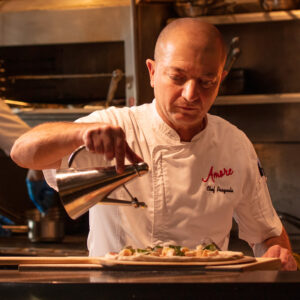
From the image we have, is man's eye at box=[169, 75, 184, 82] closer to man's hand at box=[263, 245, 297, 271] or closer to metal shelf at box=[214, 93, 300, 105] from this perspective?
man's hand at box=[263, 245, 297, 271]

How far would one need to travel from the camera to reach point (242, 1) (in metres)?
3.62

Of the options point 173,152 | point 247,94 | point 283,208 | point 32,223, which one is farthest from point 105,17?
point 173,152

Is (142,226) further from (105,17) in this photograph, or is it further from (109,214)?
(105,17)


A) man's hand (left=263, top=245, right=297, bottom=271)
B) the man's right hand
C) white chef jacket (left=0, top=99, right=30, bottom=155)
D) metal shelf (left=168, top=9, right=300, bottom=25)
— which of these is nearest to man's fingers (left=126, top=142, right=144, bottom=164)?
the man's right hand

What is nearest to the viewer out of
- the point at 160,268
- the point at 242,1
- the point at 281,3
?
the point at 160,268

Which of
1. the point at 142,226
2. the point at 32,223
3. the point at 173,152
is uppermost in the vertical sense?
the point at 173,152

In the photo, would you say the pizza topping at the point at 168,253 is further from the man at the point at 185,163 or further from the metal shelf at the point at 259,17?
the metal shelf at the point at 259,17

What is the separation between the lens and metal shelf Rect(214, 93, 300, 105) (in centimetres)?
338

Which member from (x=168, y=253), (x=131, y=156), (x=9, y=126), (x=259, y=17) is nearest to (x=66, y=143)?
(x=131, y=156)

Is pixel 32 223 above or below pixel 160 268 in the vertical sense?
below

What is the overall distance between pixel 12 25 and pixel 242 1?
4.31ft

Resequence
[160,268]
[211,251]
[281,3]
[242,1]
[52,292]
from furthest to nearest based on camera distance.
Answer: [242,1] < [281,3] < [211,251] < [160,268] < [52,292]

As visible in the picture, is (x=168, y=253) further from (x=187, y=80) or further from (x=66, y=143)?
(x=187, y=80)

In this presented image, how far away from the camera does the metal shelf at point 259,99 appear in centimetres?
338
